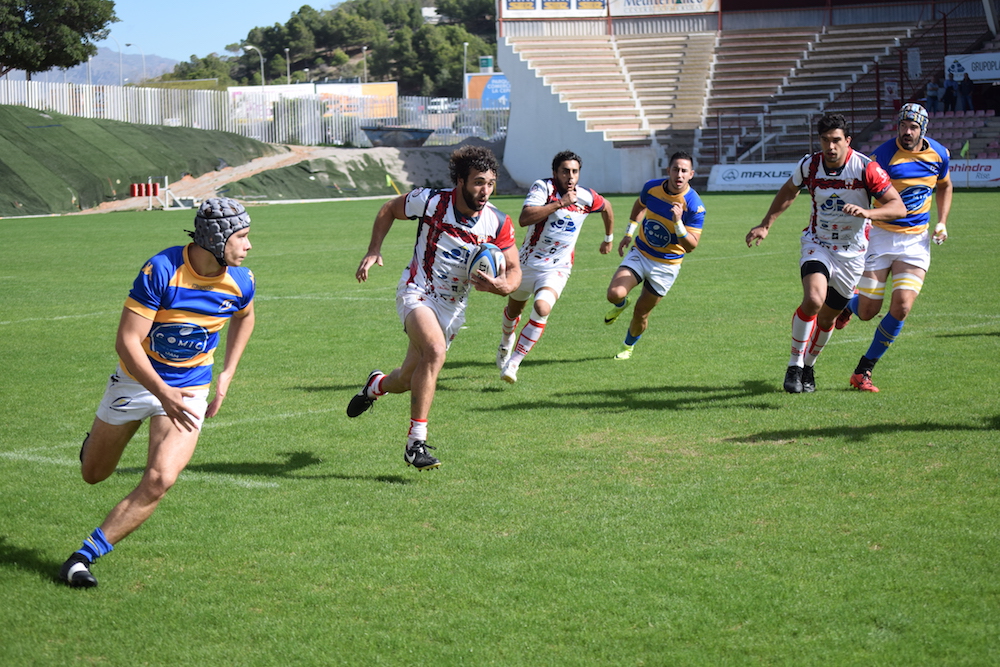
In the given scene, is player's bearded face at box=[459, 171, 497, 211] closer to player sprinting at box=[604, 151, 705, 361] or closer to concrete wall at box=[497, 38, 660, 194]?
player sprinting at box=[604, 151, 705, 361]

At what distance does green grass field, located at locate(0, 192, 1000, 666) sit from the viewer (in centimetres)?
424

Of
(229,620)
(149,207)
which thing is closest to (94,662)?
(229,620)

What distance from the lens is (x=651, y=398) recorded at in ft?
28.8

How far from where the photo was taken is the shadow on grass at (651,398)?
27.8 feet

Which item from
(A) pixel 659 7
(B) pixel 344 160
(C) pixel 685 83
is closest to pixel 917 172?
(C) pixel 685 83

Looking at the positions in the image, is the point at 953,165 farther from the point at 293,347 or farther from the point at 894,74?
the point at 293,347

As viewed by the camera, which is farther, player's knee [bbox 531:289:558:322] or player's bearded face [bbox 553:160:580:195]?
player's knee [bbox 531:289:558:322]

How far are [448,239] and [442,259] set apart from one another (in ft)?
0.45

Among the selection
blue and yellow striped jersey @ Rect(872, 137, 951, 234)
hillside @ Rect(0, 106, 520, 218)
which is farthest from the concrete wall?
blue and yellow striped jersey @ Rect(872, 137, 951, 234)

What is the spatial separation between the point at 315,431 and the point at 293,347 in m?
3.71

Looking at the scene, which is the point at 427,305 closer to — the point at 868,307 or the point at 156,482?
the point at 156,482

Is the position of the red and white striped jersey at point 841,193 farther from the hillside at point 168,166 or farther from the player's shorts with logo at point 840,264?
the hillside at point 168,166

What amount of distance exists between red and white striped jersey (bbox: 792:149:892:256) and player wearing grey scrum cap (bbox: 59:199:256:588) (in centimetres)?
533

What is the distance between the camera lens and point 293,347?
37.2 ft
